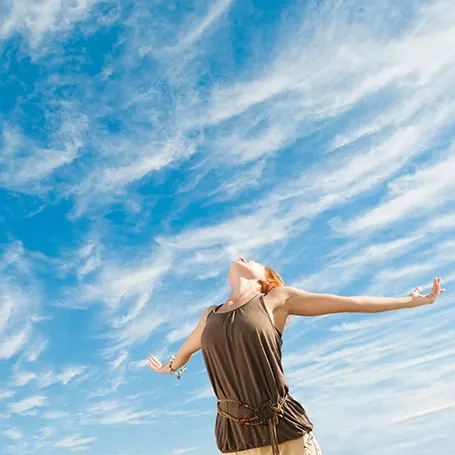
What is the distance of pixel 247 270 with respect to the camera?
20.8 feet

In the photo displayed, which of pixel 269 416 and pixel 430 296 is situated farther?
pixel 430 296

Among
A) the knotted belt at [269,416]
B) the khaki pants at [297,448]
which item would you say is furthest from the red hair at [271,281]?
the khaki pants at [297,448]

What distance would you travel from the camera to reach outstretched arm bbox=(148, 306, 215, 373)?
21.0 feet

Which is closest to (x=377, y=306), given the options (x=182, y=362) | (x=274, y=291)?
(x=274, y=291)

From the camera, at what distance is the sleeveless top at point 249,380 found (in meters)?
5.46

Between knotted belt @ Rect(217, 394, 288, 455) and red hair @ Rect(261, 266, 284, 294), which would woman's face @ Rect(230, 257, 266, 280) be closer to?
red hair @ Rect(261, 266, 284, 294)

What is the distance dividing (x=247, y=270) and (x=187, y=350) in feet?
3.82

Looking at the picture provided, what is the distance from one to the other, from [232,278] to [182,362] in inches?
47.2

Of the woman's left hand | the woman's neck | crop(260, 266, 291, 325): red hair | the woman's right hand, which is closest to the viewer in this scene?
the woman's left hand

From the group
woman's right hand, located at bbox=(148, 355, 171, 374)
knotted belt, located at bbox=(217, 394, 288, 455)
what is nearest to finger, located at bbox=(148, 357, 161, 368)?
woman's right hand, located at bbox=(148, 355, 171, 374)

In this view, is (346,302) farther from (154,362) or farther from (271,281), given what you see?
(154,362)

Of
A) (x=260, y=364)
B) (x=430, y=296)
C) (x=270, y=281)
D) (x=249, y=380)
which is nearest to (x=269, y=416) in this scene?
(x=249, y=380)

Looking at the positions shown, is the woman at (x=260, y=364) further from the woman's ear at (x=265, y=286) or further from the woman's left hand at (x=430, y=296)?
the woman's ear at (x=265, y=286)

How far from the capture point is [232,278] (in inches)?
250
